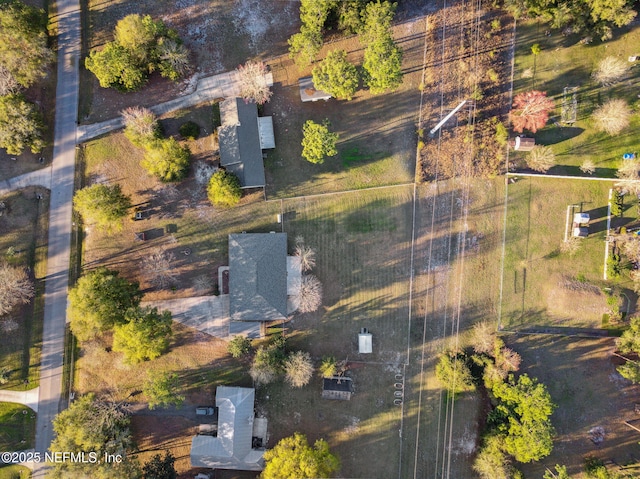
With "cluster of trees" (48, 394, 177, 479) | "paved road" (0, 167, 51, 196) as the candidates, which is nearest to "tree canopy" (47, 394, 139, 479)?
"cluster of trees" (48, 394, 177, 479)

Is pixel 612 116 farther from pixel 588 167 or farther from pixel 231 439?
pixel 231 439

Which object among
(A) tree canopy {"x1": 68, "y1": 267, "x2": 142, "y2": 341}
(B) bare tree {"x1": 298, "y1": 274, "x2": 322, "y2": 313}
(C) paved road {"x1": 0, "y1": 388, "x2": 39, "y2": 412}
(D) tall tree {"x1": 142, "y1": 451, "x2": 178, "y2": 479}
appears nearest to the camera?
(A) tree canopy {"x1": 68, "y1": 267, "x2": 142, "y2": 341}

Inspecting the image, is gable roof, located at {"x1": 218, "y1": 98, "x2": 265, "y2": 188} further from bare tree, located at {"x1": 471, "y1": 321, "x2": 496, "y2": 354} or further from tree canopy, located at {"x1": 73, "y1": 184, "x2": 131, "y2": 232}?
Answer: bare tree, located at {"x1": 471, "y1": 321, "x2": 496, "y2": 354}

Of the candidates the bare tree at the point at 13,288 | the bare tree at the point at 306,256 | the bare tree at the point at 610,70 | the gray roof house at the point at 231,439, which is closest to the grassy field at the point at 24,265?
the bare tree at the point at 13,288

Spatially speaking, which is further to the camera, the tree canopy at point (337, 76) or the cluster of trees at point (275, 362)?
the cluster of trees at point (275, 362)

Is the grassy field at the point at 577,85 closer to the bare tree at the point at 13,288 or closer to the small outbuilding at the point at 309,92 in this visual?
the small outbuilding at the point at 309,92

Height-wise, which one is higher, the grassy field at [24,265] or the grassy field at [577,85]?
the grassy field at [577,85]

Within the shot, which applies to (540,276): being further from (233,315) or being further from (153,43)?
(153,43)

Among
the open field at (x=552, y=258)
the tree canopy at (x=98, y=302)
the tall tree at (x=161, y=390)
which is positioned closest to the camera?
the tree canopy at (x=98, y=302)
